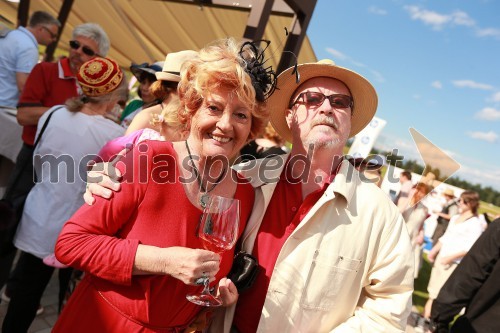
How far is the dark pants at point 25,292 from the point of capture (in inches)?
97.6

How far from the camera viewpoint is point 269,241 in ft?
5.77

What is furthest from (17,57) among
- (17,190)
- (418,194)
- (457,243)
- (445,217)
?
(445,217)

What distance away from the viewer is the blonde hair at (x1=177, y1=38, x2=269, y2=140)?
1.54 m

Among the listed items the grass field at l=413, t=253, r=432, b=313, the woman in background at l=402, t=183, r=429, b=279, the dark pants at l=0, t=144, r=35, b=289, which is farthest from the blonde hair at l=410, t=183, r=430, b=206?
the dark pants at l=0, t=144, r=35, b=289

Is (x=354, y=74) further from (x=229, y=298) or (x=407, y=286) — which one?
(x=229, y=298)

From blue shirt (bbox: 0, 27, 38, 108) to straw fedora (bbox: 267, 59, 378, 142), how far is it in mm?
3142

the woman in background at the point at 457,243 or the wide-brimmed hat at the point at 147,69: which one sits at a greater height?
the wide-brimmed hat at the point at 147,69

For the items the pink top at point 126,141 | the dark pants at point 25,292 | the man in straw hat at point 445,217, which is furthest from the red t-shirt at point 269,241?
the man in straw hat at point 445,217

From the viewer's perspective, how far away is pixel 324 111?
187 centimetres

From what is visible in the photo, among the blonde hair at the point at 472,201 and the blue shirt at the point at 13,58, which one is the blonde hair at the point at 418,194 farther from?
the blue shirt at the point at 13,58

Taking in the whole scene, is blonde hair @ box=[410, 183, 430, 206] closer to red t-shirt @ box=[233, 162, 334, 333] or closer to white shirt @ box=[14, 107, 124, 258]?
red t-shirt @ box=[233, 162, 334, 333]

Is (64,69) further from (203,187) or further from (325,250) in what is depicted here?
(325,250)

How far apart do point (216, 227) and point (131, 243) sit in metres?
0.32

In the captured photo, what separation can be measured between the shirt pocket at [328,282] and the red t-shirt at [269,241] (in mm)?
196
